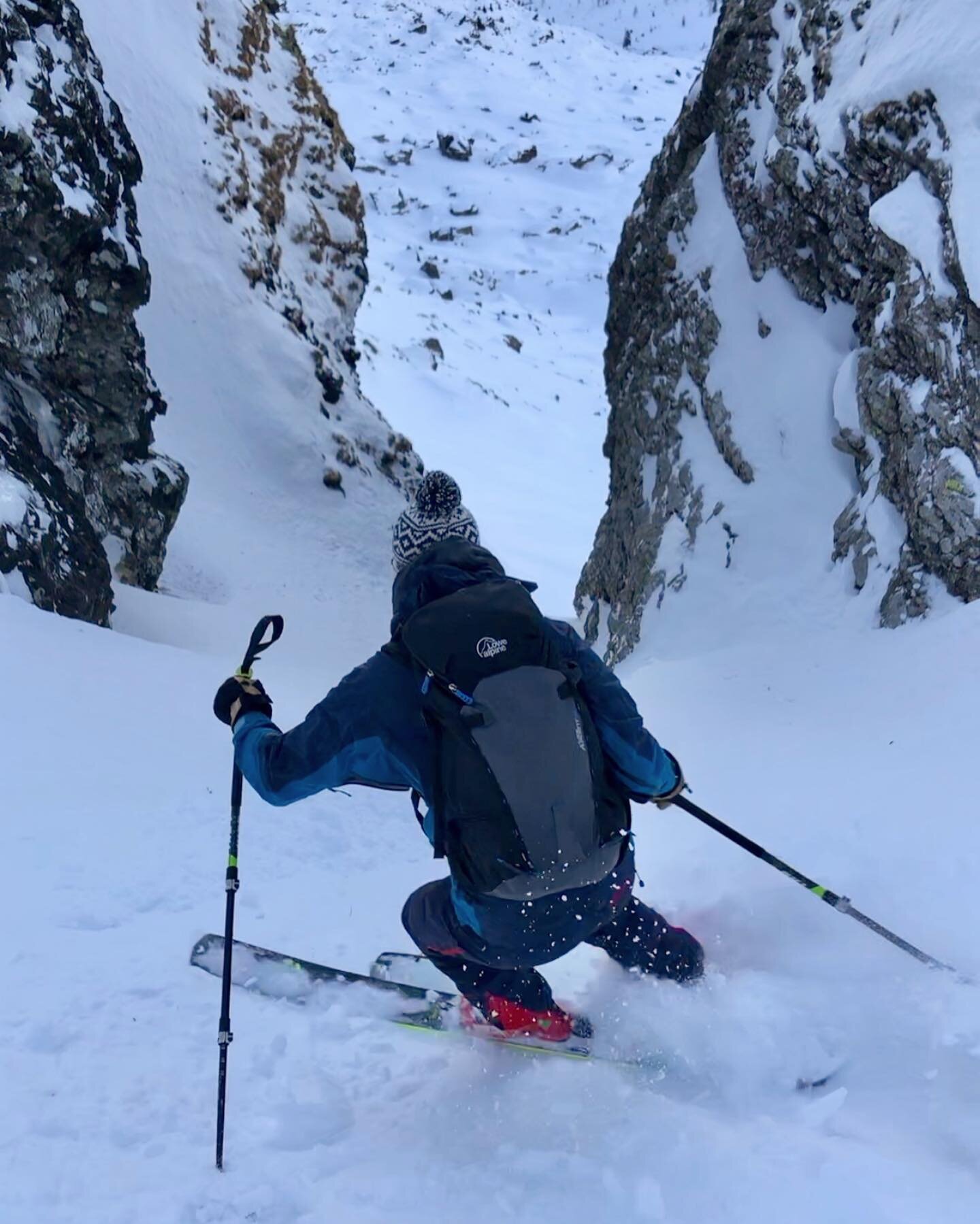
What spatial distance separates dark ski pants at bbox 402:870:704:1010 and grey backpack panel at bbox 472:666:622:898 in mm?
158

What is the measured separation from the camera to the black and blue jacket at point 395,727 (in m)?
2.87

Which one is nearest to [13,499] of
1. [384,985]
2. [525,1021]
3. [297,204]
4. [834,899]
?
[384,985]

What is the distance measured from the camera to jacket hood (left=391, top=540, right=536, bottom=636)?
9.48 ft

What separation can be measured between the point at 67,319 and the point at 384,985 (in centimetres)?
1136

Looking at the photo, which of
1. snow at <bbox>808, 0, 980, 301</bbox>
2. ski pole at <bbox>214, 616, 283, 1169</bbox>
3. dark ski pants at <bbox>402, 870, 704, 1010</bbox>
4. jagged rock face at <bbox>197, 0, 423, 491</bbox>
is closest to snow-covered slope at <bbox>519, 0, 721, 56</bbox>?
jagged rock face at <bbox>197, 0, 423, 491</bbox>

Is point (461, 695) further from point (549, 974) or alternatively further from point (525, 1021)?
point (549, 974)

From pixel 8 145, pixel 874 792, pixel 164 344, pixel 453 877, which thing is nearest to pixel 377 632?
pixel 164 344

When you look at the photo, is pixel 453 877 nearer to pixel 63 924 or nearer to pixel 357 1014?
pixel 357 1014

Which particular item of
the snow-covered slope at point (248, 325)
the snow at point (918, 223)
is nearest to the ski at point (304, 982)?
the snow at point (918, 223)

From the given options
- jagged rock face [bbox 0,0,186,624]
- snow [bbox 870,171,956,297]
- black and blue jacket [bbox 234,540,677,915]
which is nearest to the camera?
black and blue jacket [bbox 234,540,677,915]

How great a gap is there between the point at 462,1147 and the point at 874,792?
2.70 meters

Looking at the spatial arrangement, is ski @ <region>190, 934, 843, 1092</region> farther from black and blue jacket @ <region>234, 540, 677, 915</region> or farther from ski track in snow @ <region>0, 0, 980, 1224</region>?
black and blue jacket @ <region>234, 540, 677, 915</region>

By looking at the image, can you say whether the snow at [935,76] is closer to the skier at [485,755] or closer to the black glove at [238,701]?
the skier at [485,755]

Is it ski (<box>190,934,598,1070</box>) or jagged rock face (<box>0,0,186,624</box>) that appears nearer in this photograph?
ski (<box>190,934,598,1070</box>)
